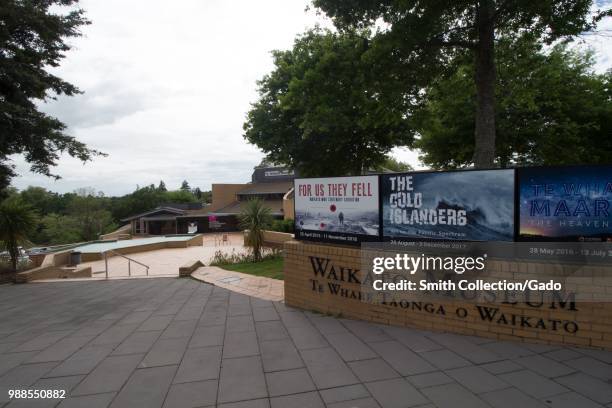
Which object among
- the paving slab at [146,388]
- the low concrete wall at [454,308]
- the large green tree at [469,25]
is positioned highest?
the large green tree at [469,25]

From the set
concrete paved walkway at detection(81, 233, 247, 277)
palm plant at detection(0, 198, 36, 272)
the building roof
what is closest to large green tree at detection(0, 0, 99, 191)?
palm plant at detection(0, 198, 36, 272)

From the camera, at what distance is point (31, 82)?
1330 cm

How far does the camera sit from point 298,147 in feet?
56.1

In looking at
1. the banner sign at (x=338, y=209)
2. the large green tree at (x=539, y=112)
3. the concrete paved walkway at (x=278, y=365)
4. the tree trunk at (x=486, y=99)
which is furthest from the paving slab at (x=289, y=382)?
the large green tree at (x=539, y=112)

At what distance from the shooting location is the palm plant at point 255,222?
16.0 m

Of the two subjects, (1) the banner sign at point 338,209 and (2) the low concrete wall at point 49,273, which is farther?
(2) the low concrete wall at point 49,273

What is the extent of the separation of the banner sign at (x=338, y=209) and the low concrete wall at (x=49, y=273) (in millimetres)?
12976

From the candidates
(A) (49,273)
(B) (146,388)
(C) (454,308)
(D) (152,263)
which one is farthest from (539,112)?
(A) (49,273)

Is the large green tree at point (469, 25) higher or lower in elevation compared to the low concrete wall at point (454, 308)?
higher

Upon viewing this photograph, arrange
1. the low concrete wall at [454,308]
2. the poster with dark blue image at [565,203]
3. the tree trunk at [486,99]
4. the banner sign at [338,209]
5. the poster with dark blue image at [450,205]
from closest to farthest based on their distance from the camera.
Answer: the poster with dark blue image at [565,203] < the low concrete wall at [454,308] < the poster with dark blue image at [450,205] < the banner sign at [338,209] < the tree trunk at [486,99]

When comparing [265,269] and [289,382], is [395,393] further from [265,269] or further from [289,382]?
[265,269]

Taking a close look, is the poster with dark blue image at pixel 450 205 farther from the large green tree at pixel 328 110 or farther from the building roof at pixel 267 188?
the building roof at pixel 267 188

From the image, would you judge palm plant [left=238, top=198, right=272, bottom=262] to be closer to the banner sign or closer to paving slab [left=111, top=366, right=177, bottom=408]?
the banner sign

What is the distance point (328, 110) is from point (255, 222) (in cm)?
729
